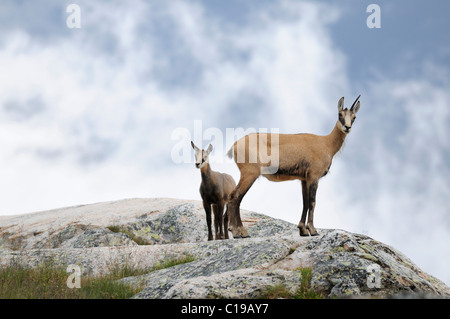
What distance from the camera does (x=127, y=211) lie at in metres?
20.2

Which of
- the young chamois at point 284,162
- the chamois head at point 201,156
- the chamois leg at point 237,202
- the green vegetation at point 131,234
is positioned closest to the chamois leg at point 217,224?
the chamois leg at point 237,202

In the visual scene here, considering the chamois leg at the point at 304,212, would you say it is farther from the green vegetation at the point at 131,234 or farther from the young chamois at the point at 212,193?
the green vegetation at the point at 131,234

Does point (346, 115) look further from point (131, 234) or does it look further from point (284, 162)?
point (131, 234)

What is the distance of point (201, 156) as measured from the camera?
1434 cm

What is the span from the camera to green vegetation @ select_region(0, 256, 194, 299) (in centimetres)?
979

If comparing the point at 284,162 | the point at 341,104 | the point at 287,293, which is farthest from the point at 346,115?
the point at 287,293

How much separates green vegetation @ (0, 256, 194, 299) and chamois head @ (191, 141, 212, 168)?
291 centimetres

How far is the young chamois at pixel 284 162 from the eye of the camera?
13.5m

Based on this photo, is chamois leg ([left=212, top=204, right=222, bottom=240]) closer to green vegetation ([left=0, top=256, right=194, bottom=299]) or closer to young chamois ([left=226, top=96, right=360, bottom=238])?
young chamois ([left=226, top=96, right=360, bottom=238])

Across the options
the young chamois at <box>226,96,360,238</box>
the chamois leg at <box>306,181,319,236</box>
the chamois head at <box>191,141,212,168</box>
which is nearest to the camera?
the chamois leg at <box>306,181,319,236</box>

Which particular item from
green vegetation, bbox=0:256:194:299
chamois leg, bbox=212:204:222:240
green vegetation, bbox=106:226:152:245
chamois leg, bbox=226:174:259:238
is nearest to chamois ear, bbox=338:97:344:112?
chamois leg, bbox=226:174:259:238
